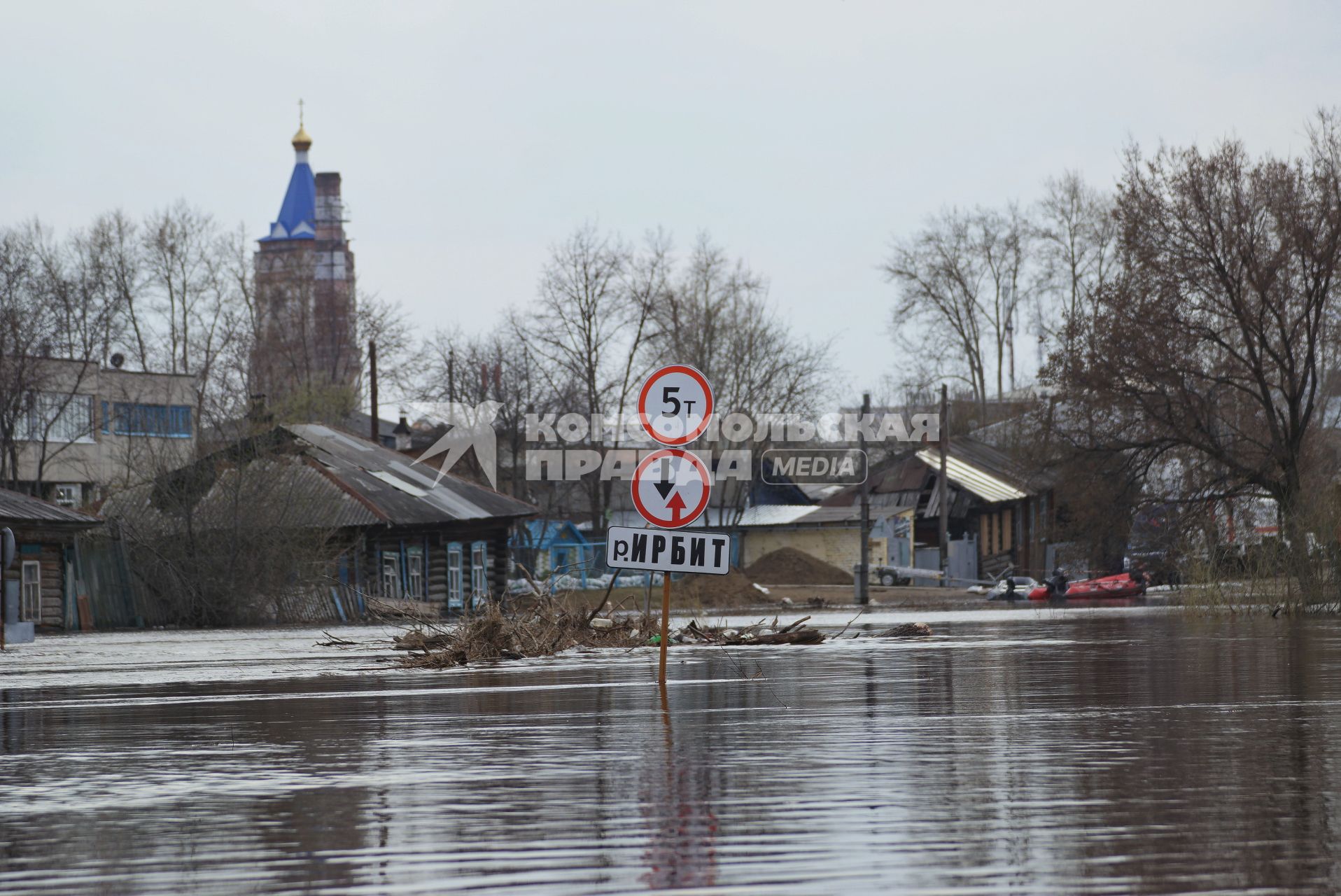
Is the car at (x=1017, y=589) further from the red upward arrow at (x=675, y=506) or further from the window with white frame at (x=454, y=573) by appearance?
the red upward arrow at (x=675, y=506)

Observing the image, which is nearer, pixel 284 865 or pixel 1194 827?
pixel 284 865

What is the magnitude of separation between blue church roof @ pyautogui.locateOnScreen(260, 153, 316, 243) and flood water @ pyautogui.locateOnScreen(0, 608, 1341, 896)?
491 ft

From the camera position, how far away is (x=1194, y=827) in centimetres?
614

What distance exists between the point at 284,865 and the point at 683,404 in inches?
291

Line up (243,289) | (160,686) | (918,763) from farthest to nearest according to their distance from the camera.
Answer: (243,289)
(160,686)
(918,763)

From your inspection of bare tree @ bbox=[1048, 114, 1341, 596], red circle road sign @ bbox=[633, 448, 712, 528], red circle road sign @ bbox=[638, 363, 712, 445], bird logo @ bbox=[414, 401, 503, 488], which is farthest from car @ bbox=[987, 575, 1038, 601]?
red circle road sign @ bbox=[638, 363, 712, 445]

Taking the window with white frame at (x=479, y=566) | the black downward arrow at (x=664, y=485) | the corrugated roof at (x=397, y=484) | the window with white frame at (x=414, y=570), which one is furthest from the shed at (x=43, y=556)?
the black downward arrow at (x=664, y=485)

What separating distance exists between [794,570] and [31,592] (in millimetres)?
42896

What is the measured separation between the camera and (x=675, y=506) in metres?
12.8

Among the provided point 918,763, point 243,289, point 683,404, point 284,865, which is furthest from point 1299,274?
point 243,289

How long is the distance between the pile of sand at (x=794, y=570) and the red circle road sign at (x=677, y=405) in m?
63.8

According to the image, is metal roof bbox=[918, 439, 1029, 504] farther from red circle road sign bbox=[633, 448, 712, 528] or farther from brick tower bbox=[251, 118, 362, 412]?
red circle road sign bbox=[633, 448, 712, 528]

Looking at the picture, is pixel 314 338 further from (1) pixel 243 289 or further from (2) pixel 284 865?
(2) pixel 284 865

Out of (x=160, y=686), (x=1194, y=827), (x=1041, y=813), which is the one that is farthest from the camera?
(x=160, y=686)
